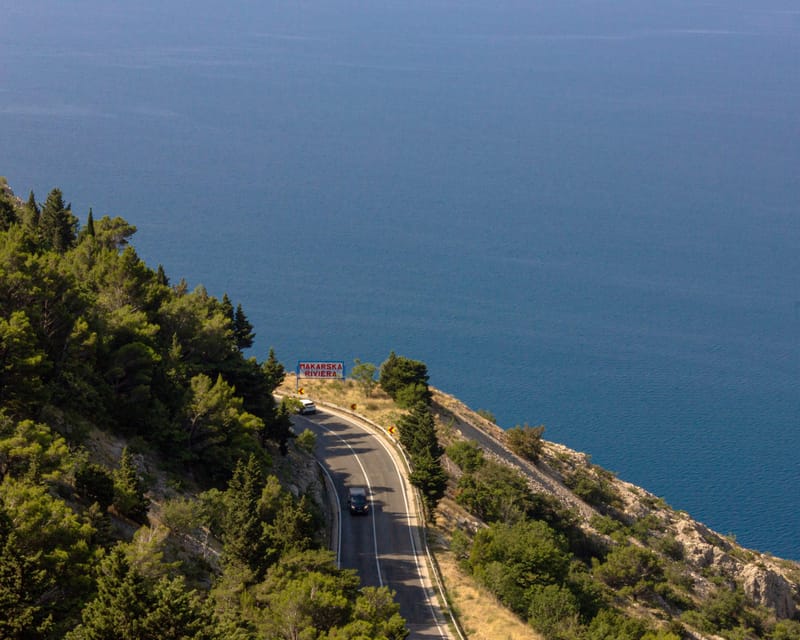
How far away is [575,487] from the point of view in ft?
206

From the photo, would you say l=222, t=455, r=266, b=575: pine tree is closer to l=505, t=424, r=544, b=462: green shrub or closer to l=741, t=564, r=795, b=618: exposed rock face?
l=505, t=424, r=544, b=462: green shrub

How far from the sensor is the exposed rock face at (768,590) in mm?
57562

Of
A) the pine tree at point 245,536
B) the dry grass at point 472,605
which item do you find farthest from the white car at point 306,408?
the pine tree at point 245,536

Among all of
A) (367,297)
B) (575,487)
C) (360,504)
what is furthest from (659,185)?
(360,504)

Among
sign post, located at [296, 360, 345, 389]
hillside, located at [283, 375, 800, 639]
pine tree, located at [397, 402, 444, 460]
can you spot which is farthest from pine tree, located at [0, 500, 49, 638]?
sign post, located at [296, 360, 345, 389]

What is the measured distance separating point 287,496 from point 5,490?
11.3m

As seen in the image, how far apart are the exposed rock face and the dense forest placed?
33.4 metres

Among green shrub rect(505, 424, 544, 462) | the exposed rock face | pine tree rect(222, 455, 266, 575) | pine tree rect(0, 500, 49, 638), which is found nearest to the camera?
pine tree rect(0, 500, 49, 638)

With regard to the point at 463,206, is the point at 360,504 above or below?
below

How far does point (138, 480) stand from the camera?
31.9 m

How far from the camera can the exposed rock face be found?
57.6 meters

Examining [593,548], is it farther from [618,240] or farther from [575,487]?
[618,240]

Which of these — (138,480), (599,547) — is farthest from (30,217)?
(599,547)

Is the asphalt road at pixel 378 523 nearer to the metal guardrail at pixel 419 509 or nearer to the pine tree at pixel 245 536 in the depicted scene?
the metal guardrail at pixel 419 509
